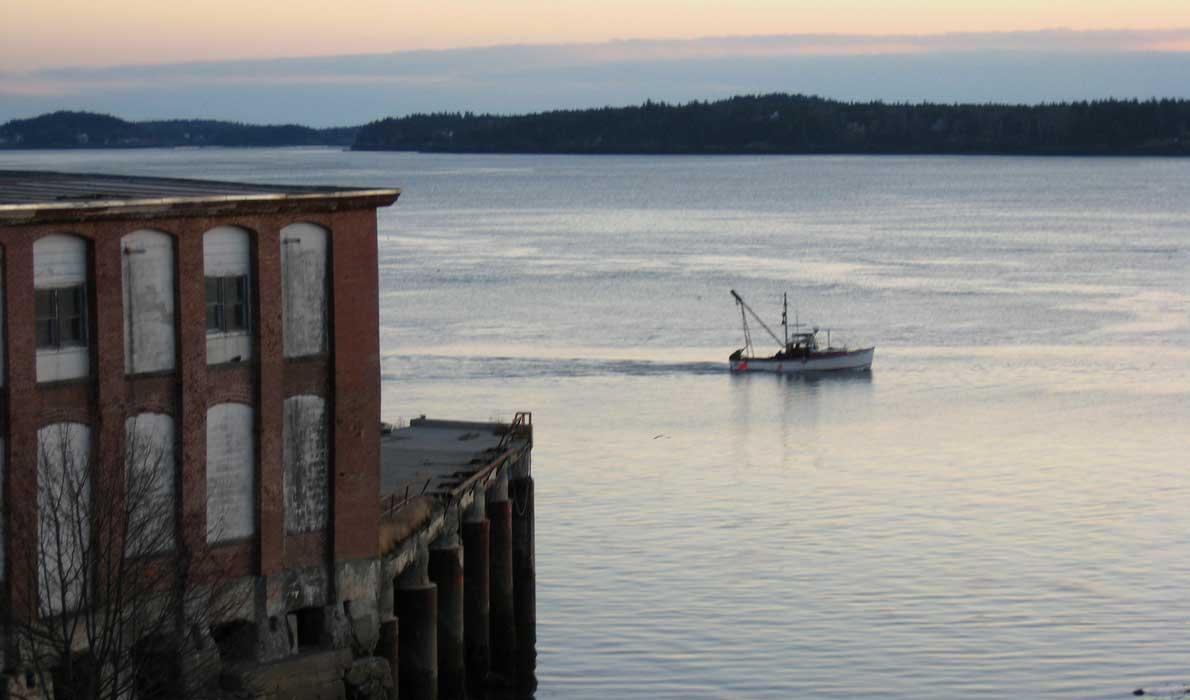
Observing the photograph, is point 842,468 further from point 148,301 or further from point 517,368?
point 148,301

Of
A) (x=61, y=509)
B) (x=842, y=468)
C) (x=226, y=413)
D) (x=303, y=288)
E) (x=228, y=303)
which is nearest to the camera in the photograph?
(x=61, y=509)

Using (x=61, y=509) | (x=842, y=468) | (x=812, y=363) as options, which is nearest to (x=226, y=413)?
(x=61, y=509)

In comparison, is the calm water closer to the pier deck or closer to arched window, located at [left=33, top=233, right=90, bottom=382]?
the pier deck

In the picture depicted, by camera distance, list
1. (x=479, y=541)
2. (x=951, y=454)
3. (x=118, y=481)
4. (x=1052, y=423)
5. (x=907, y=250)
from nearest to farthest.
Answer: (x=118, y=481), (x=479, y=541), (x=951, y=454), (x=1052, y=423), (x=907, y=250)

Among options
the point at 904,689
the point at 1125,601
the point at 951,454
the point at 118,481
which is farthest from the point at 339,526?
the point at 951,454

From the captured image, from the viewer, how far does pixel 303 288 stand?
30469 mm

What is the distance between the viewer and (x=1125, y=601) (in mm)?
45750

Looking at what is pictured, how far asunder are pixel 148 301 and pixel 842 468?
38045mm

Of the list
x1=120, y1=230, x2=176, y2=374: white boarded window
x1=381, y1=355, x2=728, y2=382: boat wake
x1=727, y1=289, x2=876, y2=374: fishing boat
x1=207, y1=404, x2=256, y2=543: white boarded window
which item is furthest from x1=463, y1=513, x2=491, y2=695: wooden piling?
x1=727, y1=289, x2=876, y2=374: fishing boat

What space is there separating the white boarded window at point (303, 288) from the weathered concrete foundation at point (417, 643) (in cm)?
491

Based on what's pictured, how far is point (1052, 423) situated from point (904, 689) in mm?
34031

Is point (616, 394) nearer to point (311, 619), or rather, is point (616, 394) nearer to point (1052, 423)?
point (1052, 423)

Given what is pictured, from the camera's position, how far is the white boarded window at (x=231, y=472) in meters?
29.4

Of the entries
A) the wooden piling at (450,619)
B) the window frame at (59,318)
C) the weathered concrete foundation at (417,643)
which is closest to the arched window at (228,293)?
the window frame at (59,318)
